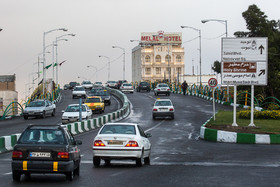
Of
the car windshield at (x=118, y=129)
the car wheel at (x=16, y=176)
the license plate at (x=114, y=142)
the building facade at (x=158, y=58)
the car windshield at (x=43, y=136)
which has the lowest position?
the car wheel at (x=16, y=176)

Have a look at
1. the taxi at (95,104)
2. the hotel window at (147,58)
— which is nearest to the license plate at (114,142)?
the taxi at (95,104)

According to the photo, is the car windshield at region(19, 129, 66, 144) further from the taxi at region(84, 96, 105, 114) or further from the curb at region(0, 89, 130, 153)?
the taxi at region(84, 96, 105, 114)

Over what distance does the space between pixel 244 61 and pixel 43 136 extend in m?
19.9

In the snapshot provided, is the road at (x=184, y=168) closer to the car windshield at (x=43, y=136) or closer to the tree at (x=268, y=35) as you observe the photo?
the car windshield at (x=43, y=136)

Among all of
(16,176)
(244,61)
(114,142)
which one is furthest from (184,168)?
(244,61)

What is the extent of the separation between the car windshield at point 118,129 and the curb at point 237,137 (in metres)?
12.0

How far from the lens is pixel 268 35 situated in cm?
5809

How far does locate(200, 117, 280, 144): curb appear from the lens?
88.7ft

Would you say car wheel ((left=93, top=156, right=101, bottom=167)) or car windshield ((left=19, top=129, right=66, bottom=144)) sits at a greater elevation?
car windshield ((left=19, top=129, right=66, bottom=144))

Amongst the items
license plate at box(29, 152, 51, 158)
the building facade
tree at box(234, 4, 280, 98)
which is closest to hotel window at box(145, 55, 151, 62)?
the building facade

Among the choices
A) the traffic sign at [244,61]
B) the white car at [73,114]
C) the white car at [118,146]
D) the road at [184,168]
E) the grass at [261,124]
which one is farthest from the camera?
the white car at [73,114]

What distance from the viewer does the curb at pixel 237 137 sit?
2703 cm

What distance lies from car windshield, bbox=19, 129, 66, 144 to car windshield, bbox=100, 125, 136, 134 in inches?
156

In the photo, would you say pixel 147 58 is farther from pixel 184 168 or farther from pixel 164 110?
pixel 184 168
